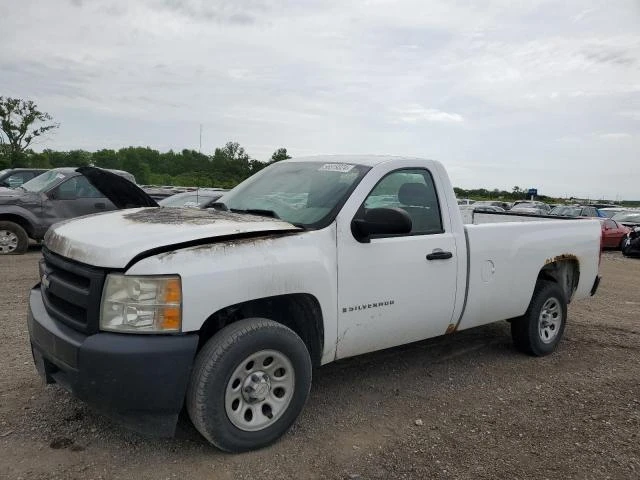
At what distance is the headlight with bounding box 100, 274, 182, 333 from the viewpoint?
9.38 feet

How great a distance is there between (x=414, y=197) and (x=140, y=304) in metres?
2.39

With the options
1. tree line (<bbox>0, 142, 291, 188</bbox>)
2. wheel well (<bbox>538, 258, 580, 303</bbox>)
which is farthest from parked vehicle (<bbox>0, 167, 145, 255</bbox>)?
tree line (<bbox>0, 142, 291, 188</bbox>)

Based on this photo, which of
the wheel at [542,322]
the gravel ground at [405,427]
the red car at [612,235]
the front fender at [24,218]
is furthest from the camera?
the red car at [612,235]

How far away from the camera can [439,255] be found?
4188 millimetres

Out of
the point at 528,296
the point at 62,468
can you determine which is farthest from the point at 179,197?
the point at 62,468

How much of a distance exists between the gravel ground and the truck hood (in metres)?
1.14

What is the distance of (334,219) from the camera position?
3639mm

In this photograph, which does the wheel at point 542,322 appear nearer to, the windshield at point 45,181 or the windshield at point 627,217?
the windshield at point 45,181

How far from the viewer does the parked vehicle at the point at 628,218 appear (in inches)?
822

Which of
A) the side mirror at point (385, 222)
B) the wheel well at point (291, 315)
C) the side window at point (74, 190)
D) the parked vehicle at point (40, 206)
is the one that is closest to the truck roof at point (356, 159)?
the side mirror at point (385, 222)

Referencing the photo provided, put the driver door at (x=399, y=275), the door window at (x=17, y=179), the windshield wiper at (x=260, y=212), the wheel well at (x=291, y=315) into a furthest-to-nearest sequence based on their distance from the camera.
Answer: the door window at (x=17, y=179), the windshield wiper at (x=260, y=212), the driver door at (x=399, y=275), the wheel well at (x=291, y=315)

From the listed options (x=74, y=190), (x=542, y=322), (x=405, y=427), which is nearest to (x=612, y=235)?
(x=542, y=322)

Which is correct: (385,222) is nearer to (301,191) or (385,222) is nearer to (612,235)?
(301,191)

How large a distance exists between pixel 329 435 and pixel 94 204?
924cm
